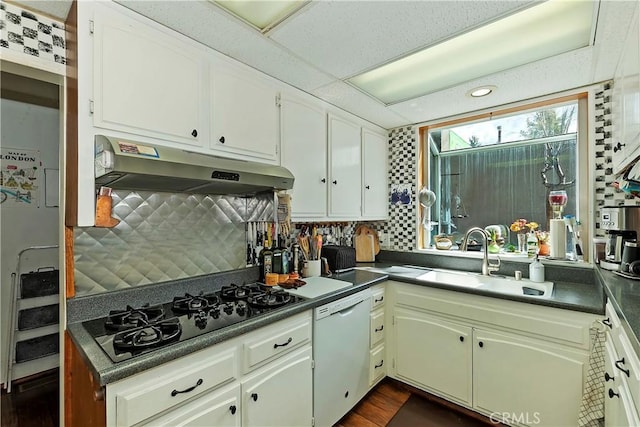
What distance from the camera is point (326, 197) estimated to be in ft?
7.68

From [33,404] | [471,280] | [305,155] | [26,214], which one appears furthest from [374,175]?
[33,404]

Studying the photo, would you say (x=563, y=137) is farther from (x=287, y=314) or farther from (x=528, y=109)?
(x=287, y=314)

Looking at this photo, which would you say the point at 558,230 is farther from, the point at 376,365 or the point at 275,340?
the point at 275,340

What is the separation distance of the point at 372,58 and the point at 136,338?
180 centimetres

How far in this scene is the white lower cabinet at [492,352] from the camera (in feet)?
5.41

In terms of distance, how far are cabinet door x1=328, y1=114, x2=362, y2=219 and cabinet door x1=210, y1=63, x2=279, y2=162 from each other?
0.60 meters

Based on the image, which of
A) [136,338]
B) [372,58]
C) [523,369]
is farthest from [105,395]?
[523,369]

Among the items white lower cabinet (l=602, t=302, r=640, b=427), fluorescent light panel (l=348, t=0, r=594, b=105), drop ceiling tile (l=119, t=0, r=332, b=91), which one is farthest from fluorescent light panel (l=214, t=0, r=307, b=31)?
white lower cabinet (l=602, t=302, r=640, b=427)

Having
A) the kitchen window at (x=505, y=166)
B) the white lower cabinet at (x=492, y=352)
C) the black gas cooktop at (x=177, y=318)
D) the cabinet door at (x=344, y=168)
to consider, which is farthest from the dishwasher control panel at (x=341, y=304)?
the kitchen window at (x=505, y=166)

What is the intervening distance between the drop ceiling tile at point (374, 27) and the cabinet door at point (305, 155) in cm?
43

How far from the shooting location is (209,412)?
1219 millimetres

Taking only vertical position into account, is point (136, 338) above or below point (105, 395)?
above

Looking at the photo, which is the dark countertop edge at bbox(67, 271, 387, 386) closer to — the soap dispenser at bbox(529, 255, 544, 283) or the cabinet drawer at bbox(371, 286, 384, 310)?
the cabinet drawer at bbox(371, 286, 384, 310)

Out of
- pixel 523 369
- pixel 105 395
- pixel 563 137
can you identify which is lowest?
pixel 523 369
